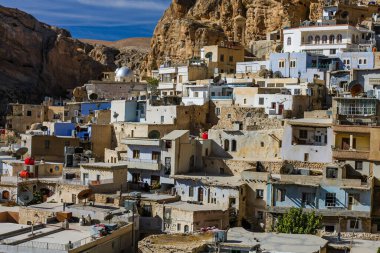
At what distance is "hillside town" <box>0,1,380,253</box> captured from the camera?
94.7 ft

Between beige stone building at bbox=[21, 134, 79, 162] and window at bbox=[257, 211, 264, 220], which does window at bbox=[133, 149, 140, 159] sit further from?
beige stone building at bbox=[21, 134, 79, 162]

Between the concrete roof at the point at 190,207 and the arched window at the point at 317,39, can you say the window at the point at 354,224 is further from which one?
the arched window at the point at 317,39

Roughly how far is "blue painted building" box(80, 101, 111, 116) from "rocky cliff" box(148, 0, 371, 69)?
16.9 m

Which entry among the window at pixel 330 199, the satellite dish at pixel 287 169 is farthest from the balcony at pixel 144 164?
the window at pixel 330 199

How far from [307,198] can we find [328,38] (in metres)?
26.3

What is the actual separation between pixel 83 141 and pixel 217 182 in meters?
14.8

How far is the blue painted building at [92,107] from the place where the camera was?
54969 mm

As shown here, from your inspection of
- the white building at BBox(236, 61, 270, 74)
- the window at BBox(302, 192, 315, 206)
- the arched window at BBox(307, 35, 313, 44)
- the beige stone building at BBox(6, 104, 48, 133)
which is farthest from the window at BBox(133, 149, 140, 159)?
the arched window at BBox(307, 35, 313, 44)

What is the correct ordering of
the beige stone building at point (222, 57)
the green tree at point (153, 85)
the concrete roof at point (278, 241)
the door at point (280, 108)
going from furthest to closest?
the beige stone building at point (222, 57) < the green tree at point (153, 85) < the door at point (280, 108) < the concrete roof at point (278, 241)

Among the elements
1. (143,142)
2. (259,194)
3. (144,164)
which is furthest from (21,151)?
(259,194)

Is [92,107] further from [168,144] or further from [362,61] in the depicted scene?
[362,61]

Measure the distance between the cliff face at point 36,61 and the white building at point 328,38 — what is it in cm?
3310

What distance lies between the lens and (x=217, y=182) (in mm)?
34594

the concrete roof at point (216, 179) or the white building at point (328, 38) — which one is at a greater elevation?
the white building at point (328, 38)
